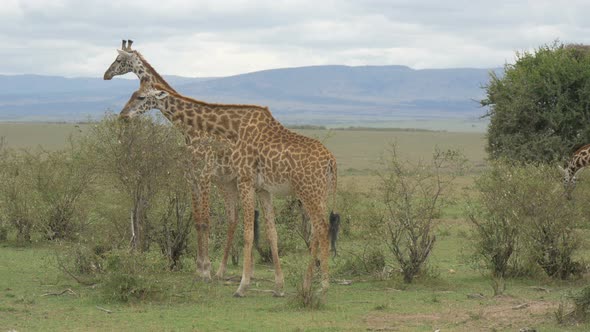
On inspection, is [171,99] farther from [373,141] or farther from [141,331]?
[373,141]

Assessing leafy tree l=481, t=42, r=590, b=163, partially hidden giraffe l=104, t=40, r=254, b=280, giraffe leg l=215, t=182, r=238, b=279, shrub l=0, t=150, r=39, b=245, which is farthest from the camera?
leafy tree l=481, t=42, r=590, b=163

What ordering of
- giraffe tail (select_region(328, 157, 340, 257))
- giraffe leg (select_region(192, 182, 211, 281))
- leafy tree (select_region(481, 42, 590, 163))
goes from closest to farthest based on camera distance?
1. giraffe tail (select_region(328, 157, 340, 257))
2. giraffe leg (select_region(192, 182, 211, 281))
3. leafy tree (select_region(481, 42, 590, 163))

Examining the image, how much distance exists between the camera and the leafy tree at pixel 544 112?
88.9 ft

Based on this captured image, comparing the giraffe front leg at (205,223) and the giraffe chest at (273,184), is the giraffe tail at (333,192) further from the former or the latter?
the giraffe front leg at (205,223)

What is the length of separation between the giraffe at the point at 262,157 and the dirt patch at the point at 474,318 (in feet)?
4.19

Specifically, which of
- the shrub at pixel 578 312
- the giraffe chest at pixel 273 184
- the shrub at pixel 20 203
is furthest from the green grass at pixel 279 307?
the shrub at pixel 20 203

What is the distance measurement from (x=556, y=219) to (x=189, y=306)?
5.35 meters

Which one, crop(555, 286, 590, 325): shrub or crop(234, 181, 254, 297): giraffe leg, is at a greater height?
crop(234, 181, 254, 297): giraffe leg

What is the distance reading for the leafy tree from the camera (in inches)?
1067

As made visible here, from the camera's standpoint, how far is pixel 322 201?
12.7 m

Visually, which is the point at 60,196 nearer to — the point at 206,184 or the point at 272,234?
the point at 206,184

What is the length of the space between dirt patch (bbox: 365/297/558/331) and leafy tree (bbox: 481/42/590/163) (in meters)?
15.6

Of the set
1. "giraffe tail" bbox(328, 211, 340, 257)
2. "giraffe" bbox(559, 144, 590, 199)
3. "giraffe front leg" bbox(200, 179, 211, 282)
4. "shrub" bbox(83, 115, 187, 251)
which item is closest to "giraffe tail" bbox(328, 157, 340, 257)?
"giraffe tail" bbox(328, 211, 340, 257)

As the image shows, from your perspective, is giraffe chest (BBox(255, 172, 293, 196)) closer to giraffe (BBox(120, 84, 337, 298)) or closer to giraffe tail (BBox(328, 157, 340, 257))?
giraffe (BBox(120, 84, 337, 298))
